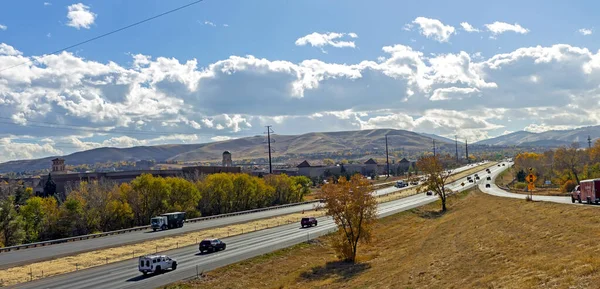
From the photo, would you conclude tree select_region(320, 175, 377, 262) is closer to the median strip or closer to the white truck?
the white truck

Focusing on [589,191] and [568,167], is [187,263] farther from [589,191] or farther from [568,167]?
[568,167]

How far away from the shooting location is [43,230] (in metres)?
86.8

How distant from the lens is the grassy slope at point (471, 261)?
Result: 24016mm

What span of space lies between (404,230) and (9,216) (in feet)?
198

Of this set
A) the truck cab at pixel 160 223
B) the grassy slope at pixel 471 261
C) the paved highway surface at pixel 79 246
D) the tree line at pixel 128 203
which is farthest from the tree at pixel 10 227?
the grassy slope at pixel 471 261

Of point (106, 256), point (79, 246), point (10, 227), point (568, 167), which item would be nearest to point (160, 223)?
point (79, 246)

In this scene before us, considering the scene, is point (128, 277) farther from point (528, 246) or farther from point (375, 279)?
point (528, 246)

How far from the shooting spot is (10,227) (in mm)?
77375

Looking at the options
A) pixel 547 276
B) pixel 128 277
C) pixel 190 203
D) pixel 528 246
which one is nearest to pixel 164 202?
pixel 190 203

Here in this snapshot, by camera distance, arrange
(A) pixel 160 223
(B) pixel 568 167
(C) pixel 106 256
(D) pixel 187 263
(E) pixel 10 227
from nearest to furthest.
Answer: (D) pixel 187 263, (C) pixel 106 256, (E) pixel 10 227, (A) pixel 160 223, (B) pixel 568 167

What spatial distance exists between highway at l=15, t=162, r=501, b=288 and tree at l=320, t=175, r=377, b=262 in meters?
9.99

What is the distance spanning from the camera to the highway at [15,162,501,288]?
41.8 metres

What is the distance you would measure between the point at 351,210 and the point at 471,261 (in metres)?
20.8

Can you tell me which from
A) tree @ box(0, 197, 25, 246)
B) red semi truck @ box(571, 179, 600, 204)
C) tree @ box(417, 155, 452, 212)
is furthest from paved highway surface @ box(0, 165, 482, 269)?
red semi truck @ box(571, 179, 600, 204)
